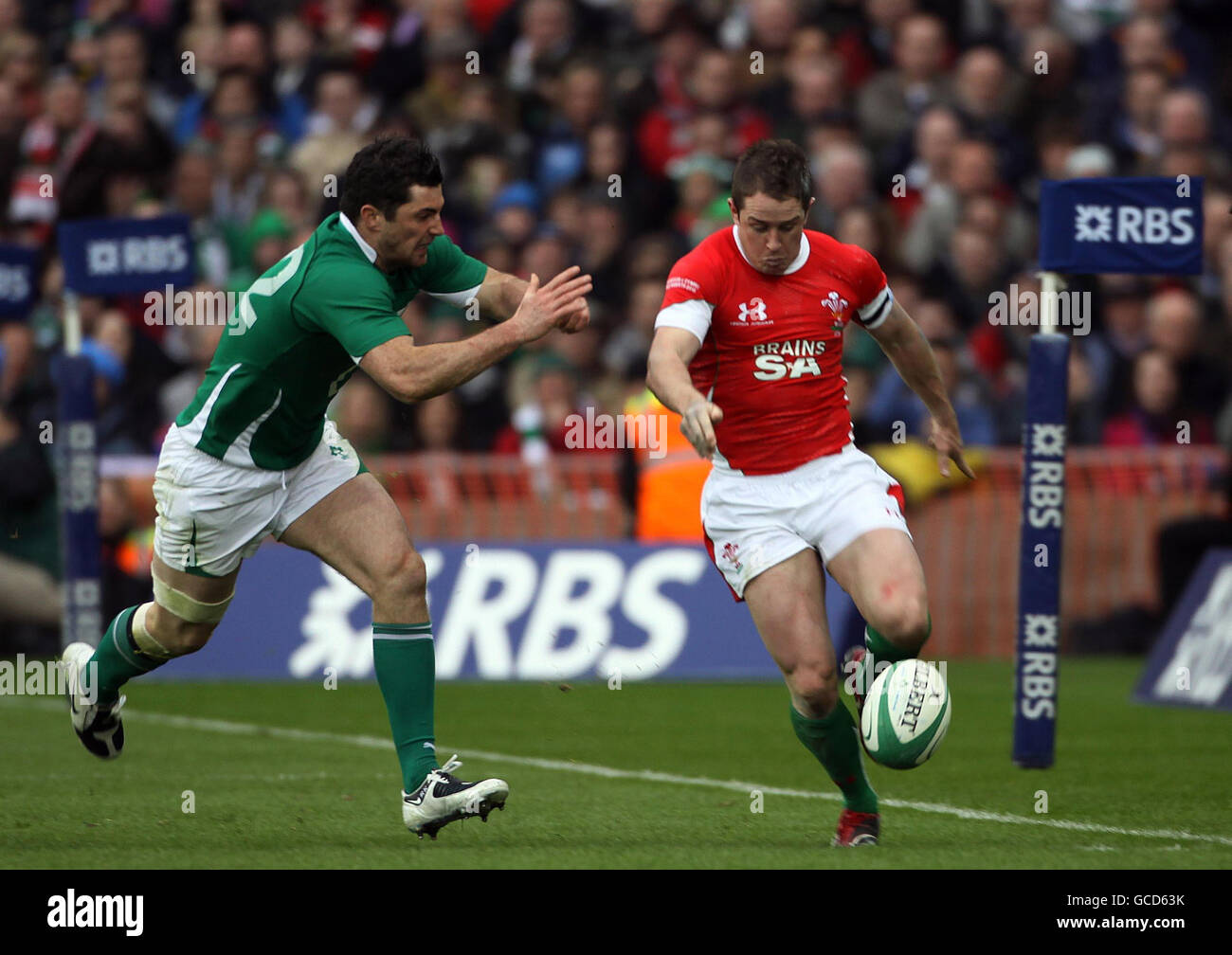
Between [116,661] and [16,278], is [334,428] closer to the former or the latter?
[116,661]

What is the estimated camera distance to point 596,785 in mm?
9523

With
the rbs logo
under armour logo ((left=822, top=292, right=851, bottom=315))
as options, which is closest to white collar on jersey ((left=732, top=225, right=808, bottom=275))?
under armour logo ((left=822, top=292, right=851, bottom=315))

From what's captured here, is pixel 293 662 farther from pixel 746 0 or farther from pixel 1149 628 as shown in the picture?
pixel 746 0

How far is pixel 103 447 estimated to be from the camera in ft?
51.6

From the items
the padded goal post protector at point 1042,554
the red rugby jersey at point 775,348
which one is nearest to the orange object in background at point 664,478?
the padded goal post protector at point 1042,554

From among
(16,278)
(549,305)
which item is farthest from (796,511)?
(16,278)

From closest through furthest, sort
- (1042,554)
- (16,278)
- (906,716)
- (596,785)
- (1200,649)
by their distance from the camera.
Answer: (906,716), (596,785), (1042,554), (1200,649), (16,278)

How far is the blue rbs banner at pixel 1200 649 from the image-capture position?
499 inches

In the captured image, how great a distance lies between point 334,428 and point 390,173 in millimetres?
1311

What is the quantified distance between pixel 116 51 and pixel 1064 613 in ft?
30.3

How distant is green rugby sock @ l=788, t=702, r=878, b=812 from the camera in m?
7.64

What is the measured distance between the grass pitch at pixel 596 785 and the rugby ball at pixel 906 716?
0.36 m

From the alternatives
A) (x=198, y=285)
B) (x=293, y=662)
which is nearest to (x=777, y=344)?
(x=293, y=662)

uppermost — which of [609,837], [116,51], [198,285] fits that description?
[116,51]
